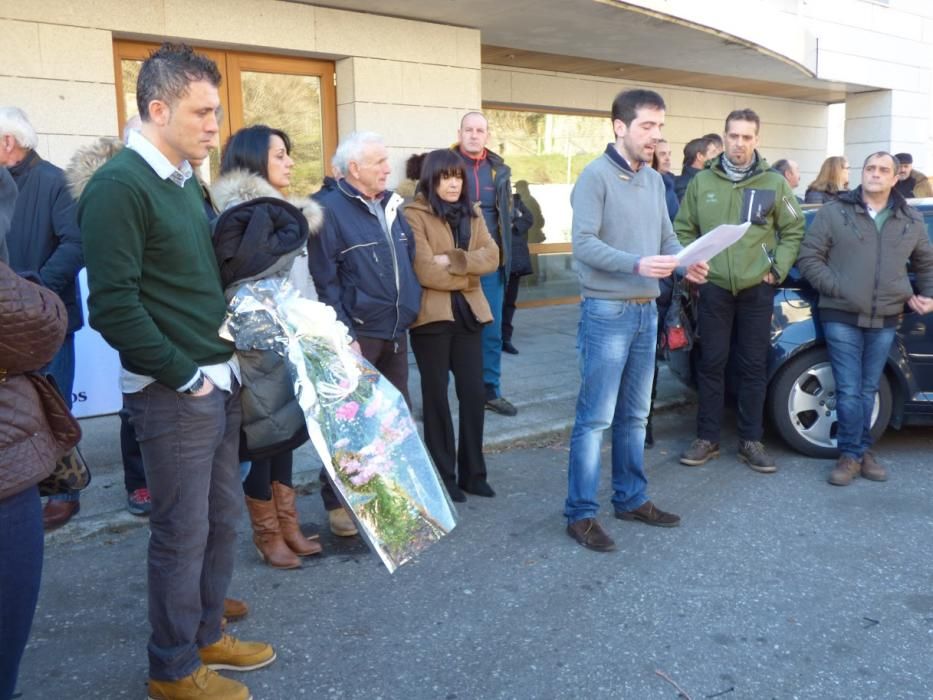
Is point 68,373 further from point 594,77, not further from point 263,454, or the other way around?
point 594,77

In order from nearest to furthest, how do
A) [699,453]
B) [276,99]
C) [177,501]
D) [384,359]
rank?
[177,501], [384,359], [699,453], [276,99]

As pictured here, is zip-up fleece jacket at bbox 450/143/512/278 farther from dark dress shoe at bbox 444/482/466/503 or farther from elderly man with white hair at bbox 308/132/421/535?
dark dress shoe at bbox 444/482/466/503

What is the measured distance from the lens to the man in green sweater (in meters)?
2.41

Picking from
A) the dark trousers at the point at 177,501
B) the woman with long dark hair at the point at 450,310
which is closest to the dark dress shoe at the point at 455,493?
the woman with long dark hair at the point at 450,310

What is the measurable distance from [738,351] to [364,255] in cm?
257

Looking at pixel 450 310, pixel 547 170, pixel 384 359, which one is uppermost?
pixel 547 170

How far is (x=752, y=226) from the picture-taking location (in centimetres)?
526

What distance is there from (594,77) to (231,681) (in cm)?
1026

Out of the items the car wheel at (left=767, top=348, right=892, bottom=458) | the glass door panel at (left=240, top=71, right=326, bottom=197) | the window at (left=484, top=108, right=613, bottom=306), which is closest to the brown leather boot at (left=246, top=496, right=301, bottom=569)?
the car wheel at (left=767, top=348, right=892, bottom=458)

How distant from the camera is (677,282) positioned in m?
5.52

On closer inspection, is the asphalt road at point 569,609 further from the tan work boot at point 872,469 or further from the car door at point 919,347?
the car door at point 919,347

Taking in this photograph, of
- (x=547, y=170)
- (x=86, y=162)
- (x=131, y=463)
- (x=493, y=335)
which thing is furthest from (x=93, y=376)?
(x=547, y=170)

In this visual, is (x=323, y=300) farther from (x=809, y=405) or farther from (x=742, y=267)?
(x=809, y=405)

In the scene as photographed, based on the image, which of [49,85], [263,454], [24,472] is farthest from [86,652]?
[49,85]
